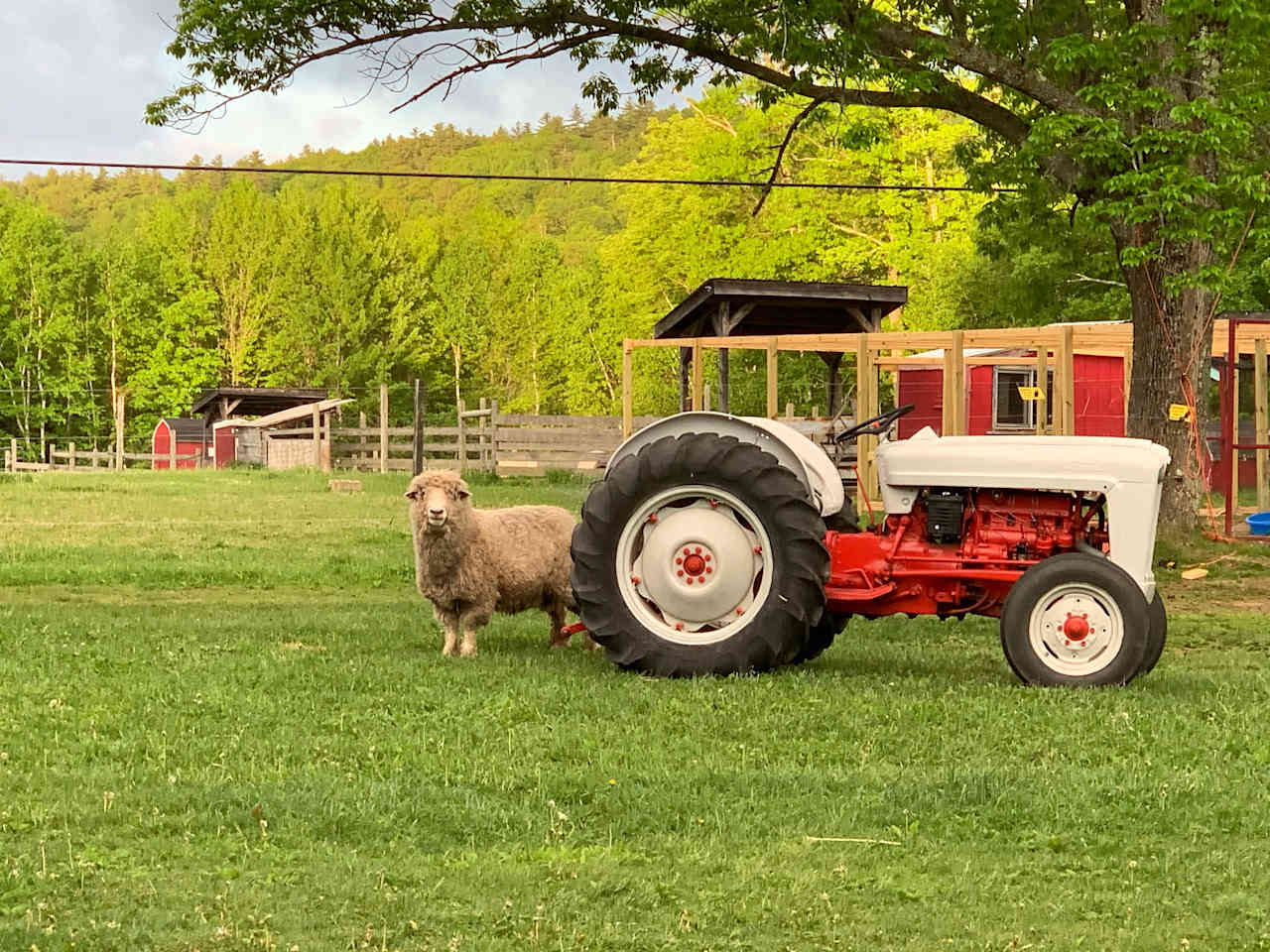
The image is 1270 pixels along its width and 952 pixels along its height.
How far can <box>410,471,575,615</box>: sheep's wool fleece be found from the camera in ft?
36.1

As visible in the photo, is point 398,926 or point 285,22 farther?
point 285,22

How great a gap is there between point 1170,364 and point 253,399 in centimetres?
5458

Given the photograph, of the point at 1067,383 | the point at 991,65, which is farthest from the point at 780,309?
the point at 991,65

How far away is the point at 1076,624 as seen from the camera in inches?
366

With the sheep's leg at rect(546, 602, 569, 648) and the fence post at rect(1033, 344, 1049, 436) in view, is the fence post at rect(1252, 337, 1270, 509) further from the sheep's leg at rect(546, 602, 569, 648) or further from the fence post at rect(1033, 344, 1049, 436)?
the sheep's leg at rect(546, 602, 569, 648)

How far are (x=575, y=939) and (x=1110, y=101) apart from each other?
13970 millimetres

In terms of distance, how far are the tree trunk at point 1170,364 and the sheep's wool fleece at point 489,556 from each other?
31.9 feet

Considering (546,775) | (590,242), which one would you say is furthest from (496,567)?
(590,242)

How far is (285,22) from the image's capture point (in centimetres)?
1936

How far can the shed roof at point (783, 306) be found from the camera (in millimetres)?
31062

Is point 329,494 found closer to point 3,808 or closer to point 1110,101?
point 1110,101

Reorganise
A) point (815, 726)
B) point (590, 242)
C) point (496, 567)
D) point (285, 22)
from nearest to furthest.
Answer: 1. point (815, 726)
2. point (496, 567)
3. point (285, 22)
4. point (590, 242)

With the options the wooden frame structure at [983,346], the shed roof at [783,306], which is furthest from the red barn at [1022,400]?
the wooden frame structure at [983,346]

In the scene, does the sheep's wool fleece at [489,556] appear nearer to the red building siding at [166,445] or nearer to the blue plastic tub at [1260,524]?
the blue plastic tub at [1260,524]
